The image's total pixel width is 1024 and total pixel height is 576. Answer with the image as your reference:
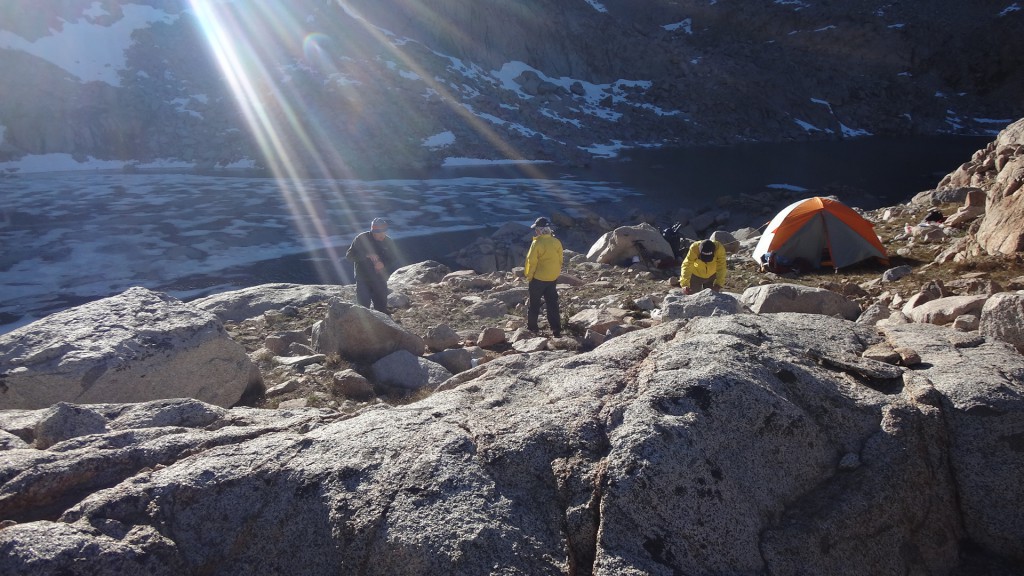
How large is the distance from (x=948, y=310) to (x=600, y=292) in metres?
6.78

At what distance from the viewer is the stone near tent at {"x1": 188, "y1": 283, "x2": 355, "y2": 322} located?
12.5 meters

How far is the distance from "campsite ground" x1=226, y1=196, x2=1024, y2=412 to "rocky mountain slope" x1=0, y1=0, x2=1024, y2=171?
37542mm

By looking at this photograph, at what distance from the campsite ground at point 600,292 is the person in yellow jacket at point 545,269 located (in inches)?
16.0

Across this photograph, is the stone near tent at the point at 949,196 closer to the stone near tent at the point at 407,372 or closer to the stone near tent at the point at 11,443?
the stone near tent at the point at 407,372

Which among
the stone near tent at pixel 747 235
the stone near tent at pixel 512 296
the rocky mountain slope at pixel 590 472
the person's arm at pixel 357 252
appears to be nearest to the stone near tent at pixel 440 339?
the person's arm at pixel 357 252

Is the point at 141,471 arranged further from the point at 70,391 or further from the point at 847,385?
the point at 847,385

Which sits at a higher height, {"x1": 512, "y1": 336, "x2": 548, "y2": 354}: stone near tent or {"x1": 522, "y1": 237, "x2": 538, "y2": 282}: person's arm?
{"x1": 522, "y1": 237, "x2": 538, "y2": 282}: person's arm

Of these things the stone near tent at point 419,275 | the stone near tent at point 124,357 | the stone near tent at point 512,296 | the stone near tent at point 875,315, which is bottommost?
the stone near tent at point 419,275

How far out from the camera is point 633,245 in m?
16.4

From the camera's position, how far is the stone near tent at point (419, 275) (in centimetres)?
1579

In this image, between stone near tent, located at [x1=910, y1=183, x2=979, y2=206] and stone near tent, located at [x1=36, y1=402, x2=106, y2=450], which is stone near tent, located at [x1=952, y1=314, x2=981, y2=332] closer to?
stone near tent, located at [x1=36, y1=402, x2=106, y2=450]

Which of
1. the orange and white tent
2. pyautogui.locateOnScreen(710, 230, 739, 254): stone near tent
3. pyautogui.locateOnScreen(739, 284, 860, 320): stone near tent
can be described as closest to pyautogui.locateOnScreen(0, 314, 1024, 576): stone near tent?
pyautogui.locateOnScreen(739, 284, 860, 320): stone near tent

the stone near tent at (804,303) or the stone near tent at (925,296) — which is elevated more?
the stone near tent at (925,296)

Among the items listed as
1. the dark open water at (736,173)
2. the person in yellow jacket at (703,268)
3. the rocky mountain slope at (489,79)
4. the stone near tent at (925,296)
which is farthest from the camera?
the rocky mountain slope at (489,79)
